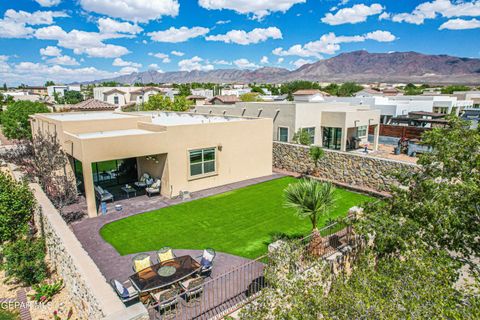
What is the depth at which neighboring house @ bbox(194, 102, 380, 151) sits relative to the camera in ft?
83.9

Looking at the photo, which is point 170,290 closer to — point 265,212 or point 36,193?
point 265,212

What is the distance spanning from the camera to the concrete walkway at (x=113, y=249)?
1037 centimetres

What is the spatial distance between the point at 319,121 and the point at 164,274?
69.8 feet

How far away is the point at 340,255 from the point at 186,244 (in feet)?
18.3

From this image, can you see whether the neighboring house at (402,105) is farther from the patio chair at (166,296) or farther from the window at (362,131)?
the patio chair at (166,296)

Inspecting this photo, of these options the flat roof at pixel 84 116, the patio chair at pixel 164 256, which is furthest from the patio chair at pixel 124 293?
the flat roof at pixel 84 116

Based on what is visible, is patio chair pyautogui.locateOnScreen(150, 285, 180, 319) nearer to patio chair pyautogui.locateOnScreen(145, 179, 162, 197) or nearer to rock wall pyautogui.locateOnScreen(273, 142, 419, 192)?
patio chair pyautogui.locateOnScreen(145, 179, 162, 197)

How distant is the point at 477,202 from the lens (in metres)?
6.81

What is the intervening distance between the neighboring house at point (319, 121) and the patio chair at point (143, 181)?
487 inches

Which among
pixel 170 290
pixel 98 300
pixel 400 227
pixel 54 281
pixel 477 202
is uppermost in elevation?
pixel 477 202

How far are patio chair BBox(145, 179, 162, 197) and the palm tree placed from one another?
361 inches

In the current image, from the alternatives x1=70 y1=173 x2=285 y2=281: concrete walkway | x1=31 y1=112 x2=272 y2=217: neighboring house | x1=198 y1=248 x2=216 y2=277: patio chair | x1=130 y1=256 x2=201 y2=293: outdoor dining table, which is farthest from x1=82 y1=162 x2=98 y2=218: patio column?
x1=198 y1=248 x2=216 y2=277: patio chair

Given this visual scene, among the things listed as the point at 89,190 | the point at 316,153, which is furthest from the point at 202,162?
the point at 316,153

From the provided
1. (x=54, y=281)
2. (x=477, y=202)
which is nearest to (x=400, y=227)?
(x=477, y=202)
